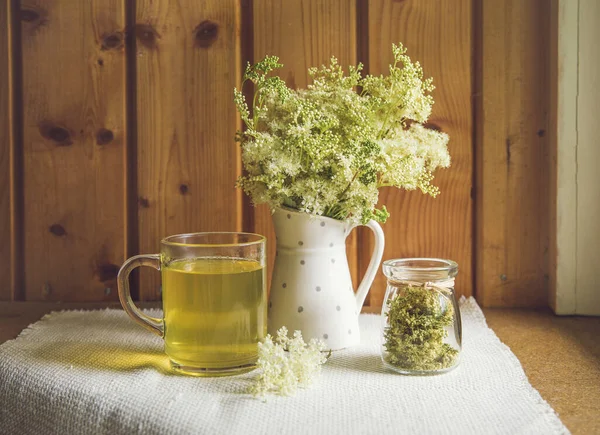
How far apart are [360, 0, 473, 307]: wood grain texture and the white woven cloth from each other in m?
0.27

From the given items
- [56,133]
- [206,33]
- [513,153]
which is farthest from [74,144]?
[513,153]

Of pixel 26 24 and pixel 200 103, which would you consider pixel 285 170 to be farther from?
pixel 26 24

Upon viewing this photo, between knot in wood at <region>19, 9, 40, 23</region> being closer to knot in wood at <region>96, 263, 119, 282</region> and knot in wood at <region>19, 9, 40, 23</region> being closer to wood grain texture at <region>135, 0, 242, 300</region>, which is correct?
wood grain texture at <region>135, 0, 242, 300</region>

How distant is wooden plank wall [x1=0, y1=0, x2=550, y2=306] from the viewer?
3.92 ft

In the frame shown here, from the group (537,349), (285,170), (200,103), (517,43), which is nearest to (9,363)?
(285,170)

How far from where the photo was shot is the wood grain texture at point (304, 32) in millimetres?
1196

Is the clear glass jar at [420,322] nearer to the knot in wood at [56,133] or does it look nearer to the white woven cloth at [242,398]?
the white woven cloth at [242,398]

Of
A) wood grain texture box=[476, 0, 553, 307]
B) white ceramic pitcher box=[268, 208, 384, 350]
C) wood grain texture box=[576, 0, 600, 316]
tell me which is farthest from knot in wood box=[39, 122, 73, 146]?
wood grain texture box=[576, 0, 600, 316]

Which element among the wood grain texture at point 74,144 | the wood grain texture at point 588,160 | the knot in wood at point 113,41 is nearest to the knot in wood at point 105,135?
the wood grain texture at point 74,144

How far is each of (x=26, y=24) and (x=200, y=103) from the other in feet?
1.16

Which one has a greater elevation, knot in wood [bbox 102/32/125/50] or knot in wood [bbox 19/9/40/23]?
knot in wood [bbox 19/9/40/23]

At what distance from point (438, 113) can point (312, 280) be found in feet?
1.46

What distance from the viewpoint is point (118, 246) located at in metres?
1.25

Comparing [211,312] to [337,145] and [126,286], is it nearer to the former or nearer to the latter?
[126,286]
